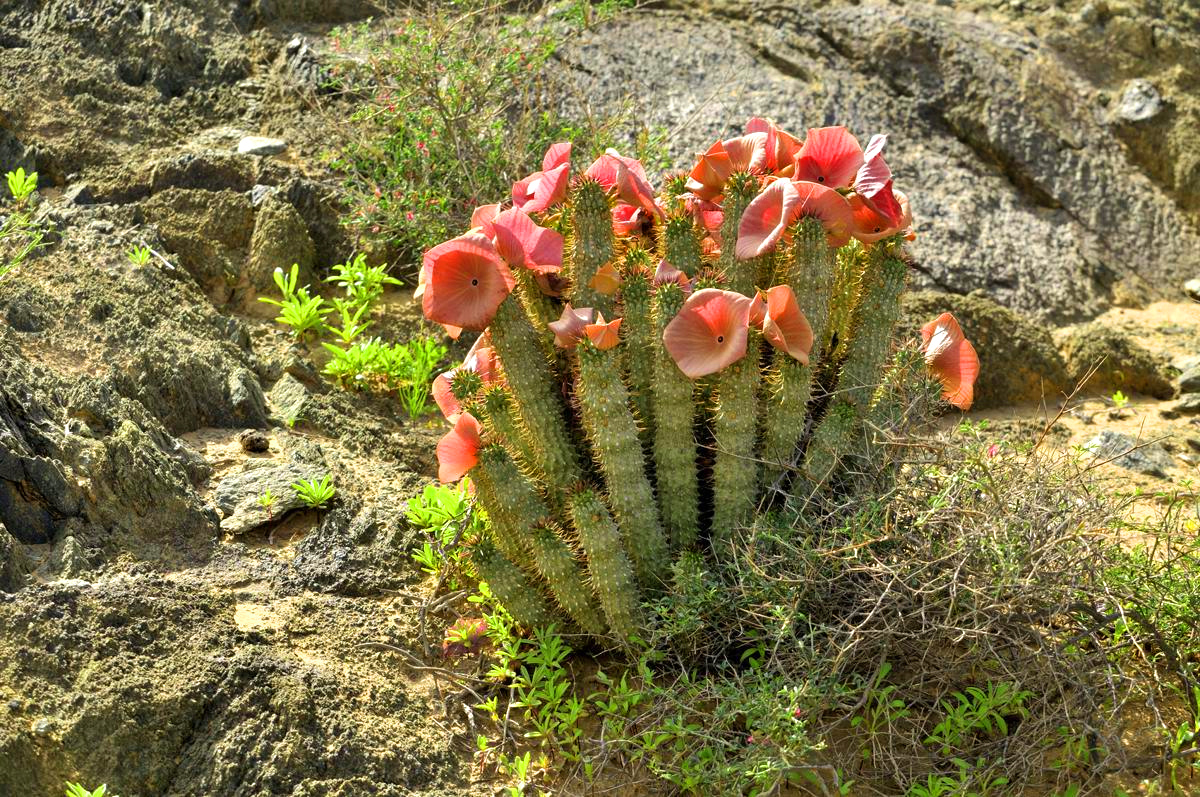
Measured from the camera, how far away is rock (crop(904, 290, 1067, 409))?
5199 millimetres

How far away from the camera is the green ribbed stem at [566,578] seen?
10.3 feet

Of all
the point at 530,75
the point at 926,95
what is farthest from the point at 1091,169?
the point at 530,75

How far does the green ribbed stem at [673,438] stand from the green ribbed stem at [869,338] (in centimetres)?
32

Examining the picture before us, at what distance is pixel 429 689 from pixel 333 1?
3.98 meters

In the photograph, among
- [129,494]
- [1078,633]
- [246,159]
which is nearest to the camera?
A: [1078,633]

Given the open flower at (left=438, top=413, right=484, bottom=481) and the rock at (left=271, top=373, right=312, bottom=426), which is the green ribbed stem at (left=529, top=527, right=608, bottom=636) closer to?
the open flower at (left=438, top=413, right=484, bottom=481)

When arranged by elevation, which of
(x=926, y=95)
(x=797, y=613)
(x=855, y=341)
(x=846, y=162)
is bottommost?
(x=926, y=95)

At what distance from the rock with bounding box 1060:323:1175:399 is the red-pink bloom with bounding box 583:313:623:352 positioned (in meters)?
3.04

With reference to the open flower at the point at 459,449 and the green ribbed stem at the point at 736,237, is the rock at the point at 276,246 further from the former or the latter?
the green ribbed stem at the point at 736,237

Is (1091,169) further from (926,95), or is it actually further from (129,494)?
(129,494)

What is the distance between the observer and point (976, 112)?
616cm

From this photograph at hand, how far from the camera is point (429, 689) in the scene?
3.29 metres

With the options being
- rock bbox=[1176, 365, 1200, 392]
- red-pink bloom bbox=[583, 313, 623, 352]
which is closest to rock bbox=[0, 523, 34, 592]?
red-pink bloom bbox=[583, 313, 623, 352]

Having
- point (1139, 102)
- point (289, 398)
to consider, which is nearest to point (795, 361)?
point (289, 398)
